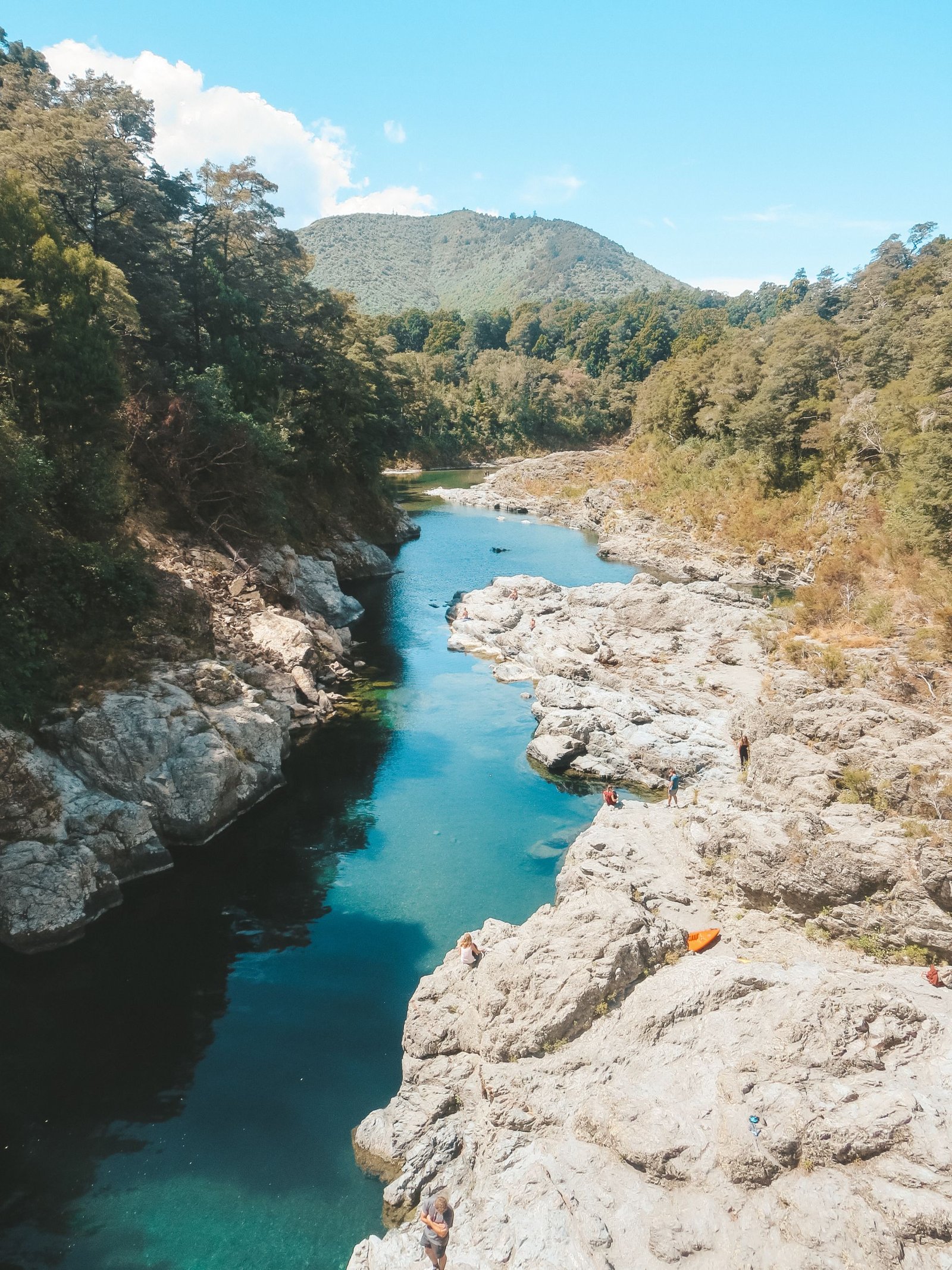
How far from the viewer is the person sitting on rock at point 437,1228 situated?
10.6m

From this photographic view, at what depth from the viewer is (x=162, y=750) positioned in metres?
22.6

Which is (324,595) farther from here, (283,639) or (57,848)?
(57,848)

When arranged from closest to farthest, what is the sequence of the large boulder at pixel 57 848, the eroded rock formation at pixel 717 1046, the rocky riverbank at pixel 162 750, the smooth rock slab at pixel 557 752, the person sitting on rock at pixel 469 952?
1. the eroded rock formation at pixel 717 1046
2. the person sitting on rock at pixel 469 952
3. the large boulder at pixel 57 848
4. the rocky riverbank at pixel 162 750
5. the smooth rock slab at pixel 557 752

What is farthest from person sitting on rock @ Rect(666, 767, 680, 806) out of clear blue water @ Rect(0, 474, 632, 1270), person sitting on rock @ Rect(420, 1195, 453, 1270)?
person sitting on rock @ Rect(420, 1195, 453, 1270)

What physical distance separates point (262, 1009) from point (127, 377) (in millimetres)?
29992

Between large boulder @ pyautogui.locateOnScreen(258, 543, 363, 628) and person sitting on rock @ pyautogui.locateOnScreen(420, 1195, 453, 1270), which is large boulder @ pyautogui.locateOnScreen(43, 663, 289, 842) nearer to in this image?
large boulder @ pyautogui.locateOnScreen(258, 543, 363, 628)

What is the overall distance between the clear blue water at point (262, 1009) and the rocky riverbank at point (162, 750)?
3.21 ft

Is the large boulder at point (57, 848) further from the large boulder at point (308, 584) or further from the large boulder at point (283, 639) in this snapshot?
the large boulder at point (308, 584)

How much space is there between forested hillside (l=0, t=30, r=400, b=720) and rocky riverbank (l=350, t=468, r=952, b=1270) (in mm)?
15742

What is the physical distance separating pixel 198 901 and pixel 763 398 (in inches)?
2319

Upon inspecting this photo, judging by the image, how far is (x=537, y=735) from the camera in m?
29.3

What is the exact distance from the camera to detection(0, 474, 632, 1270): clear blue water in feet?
39.9

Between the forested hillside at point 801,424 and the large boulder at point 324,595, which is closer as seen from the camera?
the forested hillside at point 801,424

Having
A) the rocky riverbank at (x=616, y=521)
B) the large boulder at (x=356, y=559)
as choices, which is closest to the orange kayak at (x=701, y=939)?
the large boulder at (x=356, y=559)
